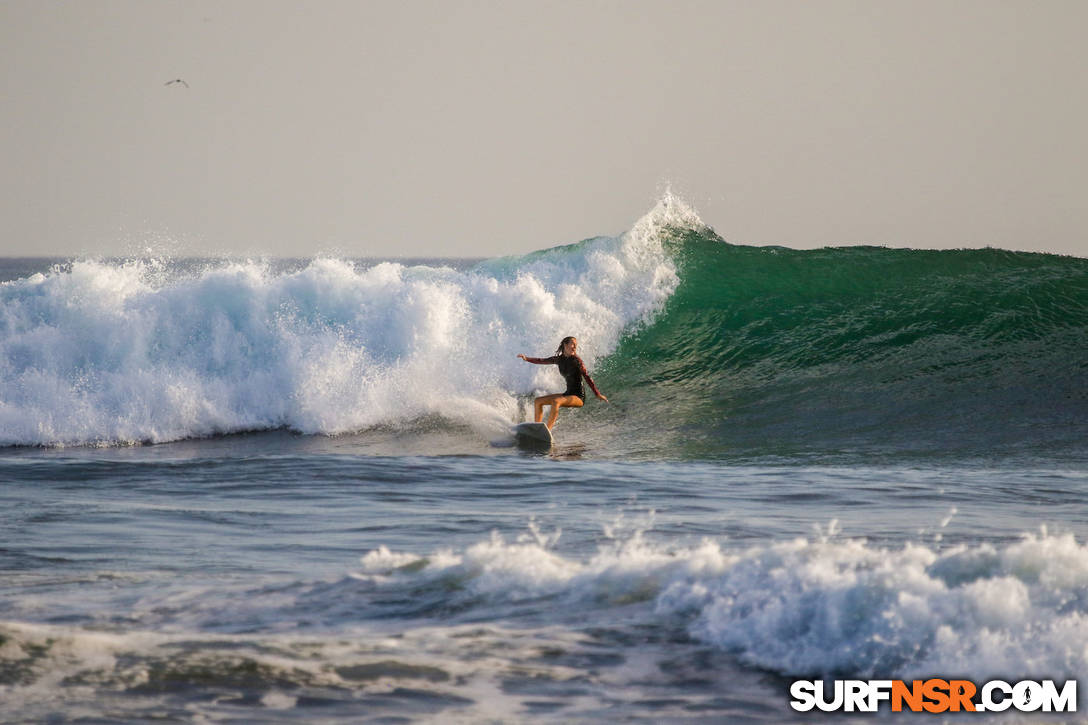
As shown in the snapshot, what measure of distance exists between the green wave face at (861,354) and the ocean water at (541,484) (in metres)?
0.07

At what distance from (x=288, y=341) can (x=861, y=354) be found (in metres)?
8.13

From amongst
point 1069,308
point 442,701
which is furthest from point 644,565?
point 1069,308

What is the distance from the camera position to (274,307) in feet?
53.8

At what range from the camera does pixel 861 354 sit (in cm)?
1590

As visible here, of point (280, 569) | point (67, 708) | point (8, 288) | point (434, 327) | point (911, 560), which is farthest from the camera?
point (8, 288)

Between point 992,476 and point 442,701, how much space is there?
22.7ft

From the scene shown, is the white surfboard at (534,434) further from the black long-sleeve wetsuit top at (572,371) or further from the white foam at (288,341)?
the black long-sleeve wetsuit top at (572,371)

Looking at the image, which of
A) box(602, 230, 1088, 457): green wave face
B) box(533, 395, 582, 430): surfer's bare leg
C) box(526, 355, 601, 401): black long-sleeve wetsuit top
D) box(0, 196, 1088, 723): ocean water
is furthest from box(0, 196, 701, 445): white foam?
box(602, 230, 1088, 457): green wave face

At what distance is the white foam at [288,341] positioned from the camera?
14.0 m

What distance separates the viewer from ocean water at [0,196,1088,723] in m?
4.82

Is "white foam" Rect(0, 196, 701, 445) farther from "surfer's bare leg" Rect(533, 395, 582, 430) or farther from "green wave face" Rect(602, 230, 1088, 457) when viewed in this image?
"green wave face" Rect(602, 230, 1088, 457)

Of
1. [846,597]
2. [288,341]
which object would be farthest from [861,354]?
[846,597]

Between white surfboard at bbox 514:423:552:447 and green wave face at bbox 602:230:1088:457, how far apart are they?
1293 millimetres

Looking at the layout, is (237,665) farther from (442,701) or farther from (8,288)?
(8,288)
